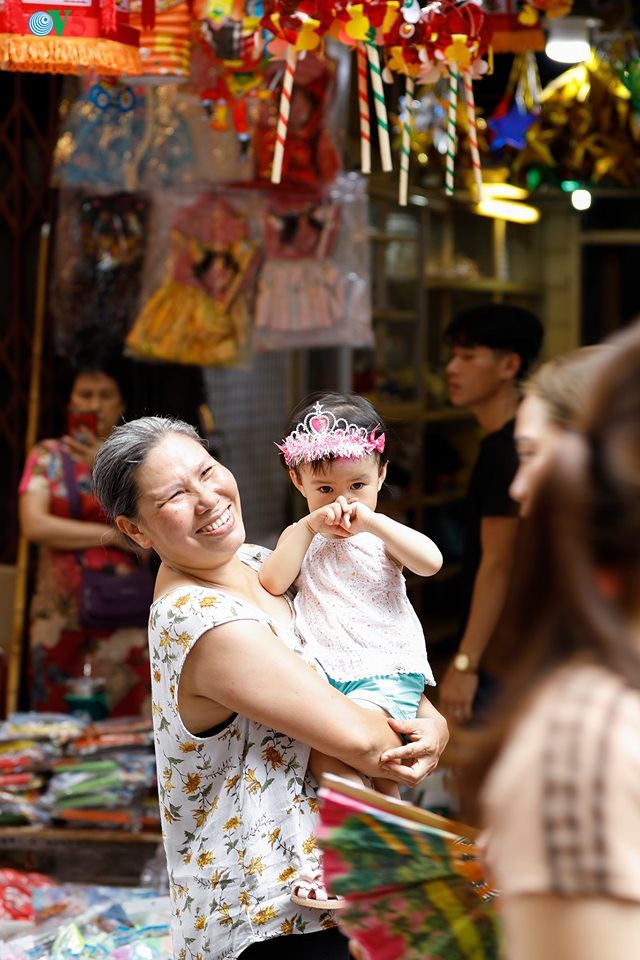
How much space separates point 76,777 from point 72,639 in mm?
1047

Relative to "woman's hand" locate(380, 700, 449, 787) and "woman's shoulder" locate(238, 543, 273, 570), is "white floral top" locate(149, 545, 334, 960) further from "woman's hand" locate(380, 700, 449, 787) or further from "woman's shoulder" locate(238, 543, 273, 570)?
"woman's shoulder" locate(238, 543, 273, 570)

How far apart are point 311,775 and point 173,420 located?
0.64m

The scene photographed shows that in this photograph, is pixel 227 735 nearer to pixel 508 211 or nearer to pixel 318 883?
pixel 318 883

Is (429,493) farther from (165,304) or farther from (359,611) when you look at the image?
(359,611)

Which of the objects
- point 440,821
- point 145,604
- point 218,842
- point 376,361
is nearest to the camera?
point 440,821

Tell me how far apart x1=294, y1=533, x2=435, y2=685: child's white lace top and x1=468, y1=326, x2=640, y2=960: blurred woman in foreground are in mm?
1126

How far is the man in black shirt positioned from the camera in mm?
3588

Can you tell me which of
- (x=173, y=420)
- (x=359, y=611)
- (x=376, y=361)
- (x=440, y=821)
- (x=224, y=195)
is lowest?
(x=440, y=821)

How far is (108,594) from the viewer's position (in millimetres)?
4590

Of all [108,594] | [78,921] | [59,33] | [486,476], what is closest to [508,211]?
[108,594]

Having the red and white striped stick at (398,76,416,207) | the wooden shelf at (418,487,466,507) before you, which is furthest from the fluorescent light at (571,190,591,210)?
the red and white striped stick at (398,76,416,207)

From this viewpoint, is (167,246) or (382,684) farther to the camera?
(167,246)

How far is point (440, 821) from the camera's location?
5.16ft

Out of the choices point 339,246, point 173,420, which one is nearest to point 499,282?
point 339,246
